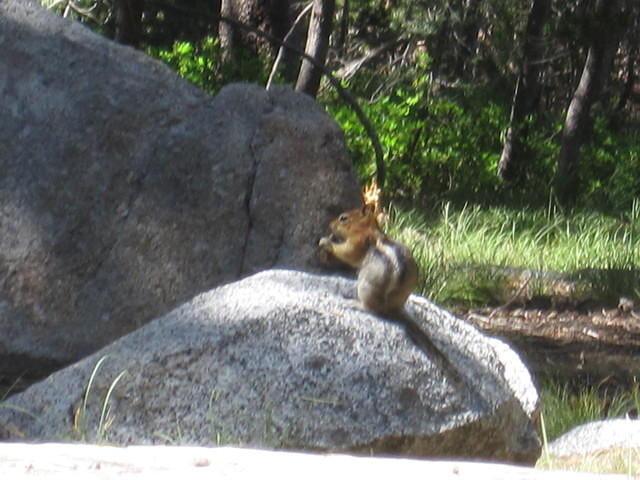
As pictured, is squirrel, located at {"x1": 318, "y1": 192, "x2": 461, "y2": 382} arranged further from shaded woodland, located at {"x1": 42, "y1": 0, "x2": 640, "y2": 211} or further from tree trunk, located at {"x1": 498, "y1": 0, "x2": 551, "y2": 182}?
tree trunk, located at {"x1": 498, "y1": 0, "x2": 551, "y2": 182}

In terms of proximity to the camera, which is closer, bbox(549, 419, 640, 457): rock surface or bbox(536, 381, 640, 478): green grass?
bbox(536, 381, 640, 478): green grass

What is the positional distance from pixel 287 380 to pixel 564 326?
5.21 m

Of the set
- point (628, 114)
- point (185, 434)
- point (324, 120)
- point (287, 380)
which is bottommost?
point (185, 434)

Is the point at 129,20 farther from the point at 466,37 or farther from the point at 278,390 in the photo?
the point at 466,37

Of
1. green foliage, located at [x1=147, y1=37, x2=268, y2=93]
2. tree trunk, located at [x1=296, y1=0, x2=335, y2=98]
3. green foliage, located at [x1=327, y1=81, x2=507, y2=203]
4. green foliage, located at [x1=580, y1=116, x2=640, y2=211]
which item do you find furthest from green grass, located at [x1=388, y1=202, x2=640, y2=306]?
green foliage, located at [x1=147, y1=37, x2=268, y2=93]

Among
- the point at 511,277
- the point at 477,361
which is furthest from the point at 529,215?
the point at 477,361

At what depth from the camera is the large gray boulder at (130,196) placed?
237 inches

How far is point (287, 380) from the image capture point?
14.1ft

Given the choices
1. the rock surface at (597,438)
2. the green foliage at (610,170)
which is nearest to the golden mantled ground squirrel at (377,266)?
the rock surface at (597,438)

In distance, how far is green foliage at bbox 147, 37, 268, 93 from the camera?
1471cm

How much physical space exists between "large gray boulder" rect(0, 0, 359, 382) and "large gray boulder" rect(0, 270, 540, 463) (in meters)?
1.46

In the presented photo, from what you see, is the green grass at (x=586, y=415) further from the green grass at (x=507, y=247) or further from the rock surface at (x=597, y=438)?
the green grass at (x=507, y=247)

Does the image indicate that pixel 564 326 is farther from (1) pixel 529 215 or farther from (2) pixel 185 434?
(2) pixel 185 434

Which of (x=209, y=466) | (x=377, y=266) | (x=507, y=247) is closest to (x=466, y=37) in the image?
(x=507, y=247)
